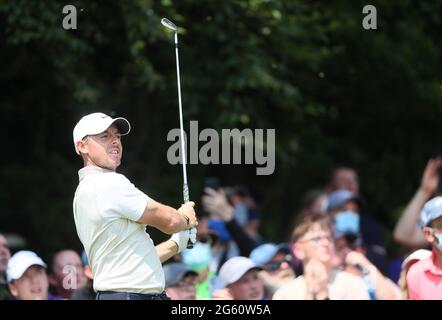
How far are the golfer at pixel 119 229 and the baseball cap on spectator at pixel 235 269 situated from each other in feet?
6.17

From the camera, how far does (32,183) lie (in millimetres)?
13852

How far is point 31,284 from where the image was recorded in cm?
807

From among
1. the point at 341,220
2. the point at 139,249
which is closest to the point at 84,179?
the point at 139,249

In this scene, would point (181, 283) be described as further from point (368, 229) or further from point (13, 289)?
point (368, 229)

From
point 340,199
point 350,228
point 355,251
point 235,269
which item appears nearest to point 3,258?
point 235,269

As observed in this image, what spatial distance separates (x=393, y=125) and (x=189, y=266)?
22.8ft

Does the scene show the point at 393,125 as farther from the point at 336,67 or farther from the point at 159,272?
the point at 159,272

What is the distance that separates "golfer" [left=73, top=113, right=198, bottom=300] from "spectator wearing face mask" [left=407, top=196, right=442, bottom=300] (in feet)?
5.41

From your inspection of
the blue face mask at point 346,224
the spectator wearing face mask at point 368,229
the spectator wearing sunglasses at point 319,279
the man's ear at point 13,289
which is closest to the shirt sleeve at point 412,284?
the spectator wearing sunglasses at point 319,279

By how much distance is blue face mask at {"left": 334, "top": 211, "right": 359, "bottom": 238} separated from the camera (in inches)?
375

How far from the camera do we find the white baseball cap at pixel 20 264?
804 centimetres

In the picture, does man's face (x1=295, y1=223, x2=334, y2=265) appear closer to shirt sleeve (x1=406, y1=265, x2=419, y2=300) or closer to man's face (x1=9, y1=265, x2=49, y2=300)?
shirt sleeve (x1=406, y1=265, x2=419, y2=300)

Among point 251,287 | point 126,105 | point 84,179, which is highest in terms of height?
point 126,105

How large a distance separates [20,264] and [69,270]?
55cm
